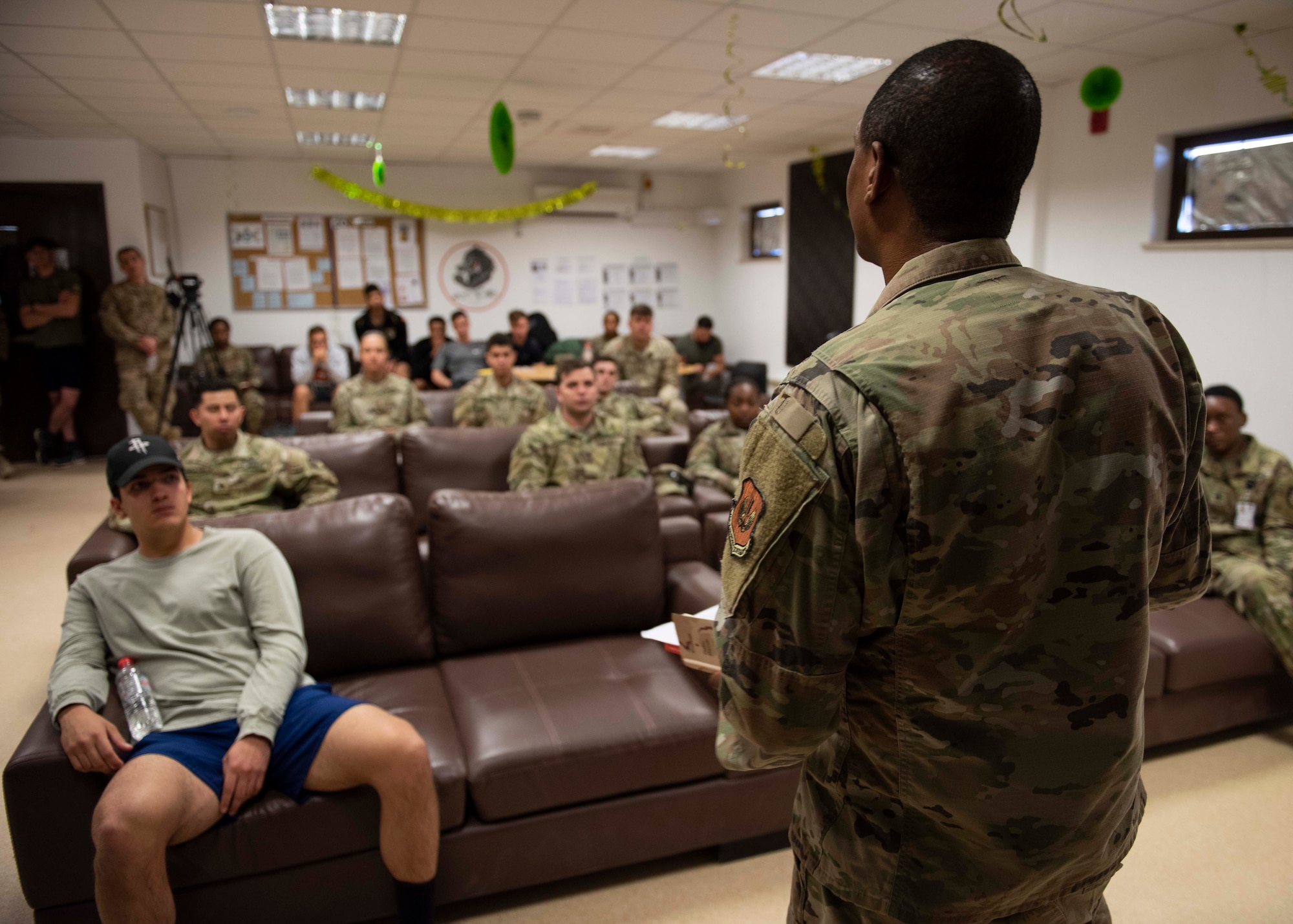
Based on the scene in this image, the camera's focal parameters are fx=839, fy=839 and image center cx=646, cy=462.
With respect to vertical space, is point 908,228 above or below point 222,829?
above

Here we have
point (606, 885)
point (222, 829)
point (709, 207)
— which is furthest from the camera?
point (709, 207)

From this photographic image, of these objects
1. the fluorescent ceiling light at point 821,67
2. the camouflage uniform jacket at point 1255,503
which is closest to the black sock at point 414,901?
the camouflage uniform jacket at point 1255,503

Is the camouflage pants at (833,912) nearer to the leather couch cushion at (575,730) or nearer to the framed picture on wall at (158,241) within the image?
the leather couch cushion at (575,730)

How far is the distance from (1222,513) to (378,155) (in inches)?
269

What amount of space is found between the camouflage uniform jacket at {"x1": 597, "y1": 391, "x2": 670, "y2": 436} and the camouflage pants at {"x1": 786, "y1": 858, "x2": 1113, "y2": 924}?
12.5 feet

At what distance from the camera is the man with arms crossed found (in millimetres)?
738

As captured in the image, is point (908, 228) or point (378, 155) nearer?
point (908, 228)

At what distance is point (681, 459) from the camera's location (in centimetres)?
422

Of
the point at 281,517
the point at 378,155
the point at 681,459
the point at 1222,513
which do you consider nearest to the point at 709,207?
the point at 378,155

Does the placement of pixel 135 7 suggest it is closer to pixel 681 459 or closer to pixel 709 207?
pixel 681 459

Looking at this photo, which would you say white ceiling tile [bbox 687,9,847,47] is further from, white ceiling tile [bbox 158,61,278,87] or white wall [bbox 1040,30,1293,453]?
white ceiling tile [bbox 158,61,278,87]

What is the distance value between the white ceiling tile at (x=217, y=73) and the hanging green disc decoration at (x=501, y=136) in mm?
1529

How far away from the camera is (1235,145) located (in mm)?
4469

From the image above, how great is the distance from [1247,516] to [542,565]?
248 centimetres
